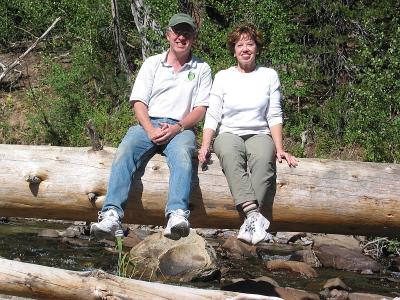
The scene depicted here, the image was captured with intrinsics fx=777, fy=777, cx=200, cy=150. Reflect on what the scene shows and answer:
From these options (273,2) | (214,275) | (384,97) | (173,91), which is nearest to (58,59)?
(273,2)

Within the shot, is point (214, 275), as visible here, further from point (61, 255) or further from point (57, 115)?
point (57, 115)

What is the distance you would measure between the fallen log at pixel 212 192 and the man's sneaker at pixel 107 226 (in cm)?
50

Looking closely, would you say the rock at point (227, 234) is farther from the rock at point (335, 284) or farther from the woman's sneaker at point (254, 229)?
the woman's sneaker at point (254, 229)

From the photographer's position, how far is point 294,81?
19.6 metres

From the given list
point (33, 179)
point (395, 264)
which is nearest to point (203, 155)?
point (33, 179)

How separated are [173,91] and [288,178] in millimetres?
1220

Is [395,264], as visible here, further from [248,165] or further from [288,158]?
[248,165]

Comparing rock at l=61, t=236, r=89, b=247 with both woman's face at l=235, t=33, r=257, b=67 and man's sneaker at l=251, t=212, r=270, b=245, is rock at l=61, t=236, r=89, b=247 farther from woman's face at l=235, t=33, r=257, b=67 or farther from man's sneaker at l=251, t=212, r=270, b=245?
man's sneaker at l=251, t=212, r=270, b=245

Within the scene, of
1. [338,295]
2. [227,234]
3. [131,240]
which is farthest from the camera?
[227,234]

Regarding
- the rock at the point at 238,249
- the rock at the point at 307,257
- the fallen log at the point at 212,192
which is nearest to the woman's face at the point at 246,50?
the fallen log at the point at 212,192

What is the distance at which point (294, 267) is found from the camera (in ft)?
40.4

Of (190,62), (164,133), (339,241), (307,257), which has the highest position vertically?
(190,62)

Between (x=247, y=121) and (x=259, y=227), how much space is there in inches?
38.8

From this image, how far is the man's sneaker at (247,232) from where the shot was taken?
5893mm
